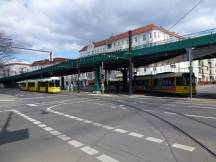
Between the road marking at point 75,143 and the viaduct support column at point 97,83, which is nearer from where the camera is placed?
the road marking at point 75,143

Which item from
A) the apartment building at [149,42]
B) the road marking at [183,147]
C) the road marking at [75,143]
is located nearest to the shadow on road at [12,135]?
the road marking at [75,143]

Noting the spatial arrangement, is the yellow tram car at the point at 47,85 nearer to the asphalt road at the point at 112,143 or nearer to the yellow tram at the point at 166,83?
the yellow tram at the point at 166,83

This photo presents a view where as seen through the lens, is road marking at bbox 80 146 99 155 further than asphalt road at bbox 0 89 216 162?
Yes

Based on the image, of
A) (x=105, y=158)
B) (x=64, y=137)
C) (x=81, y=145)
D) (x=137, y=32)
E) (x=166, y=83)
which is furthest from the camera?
(x=137, y=32)

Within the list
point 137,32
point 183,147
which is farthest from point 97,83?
point 137,32

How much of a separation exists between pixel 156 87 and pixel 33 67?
127050mm

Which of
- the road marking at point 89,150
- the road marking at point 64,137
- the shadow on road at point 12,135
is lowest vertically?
the shadow on road at point 12,135

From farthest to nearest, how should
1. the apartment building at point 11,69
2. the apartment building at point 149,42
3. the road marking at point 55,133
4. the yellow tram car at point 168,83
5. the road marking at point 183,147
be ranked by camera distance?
the apartment building at point 149,42 → the apartment building at point 11,69 → the yellow tram car at point 168,83 → the road marking at point 55,133 → the road marking at point 183,147

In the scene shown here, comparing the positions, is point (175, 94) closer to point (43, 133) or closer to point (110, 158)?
point (43, 133)

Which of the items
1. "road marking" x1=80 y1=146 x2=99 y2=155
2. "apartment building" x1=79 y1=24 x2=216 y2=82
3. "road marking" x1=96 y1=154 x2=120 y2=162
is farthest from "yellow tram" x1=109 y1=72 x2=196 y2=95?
"road marking" x1=96 y1=154 x2=120 y2=162

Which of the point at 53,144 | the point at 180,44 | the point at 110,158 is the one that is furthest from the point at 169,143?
the point at 180,44

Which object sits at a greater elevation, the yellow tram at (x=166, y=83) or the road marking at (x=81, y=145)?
the yellow tram at (x=166, y=83)

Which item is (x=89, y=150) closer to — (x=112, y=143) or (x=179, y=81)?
(x=112, y=143)

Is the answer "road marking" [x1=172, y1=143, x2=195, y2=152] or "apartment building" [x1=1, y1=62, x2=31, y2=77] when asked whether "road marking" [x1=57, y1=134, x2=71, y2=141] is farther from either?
"apartment building" [x1=1, y1=62, x2=31, y2=77]
